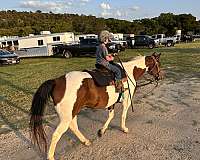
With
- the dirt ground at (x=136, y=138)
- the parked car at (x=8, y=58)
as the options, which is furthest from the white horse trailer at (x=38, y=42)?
the dirt ground at (x=136, y=138)

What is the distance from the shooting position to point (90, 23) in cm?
8744

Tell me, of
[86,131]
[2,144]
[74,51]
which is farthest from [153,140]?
[74,51]

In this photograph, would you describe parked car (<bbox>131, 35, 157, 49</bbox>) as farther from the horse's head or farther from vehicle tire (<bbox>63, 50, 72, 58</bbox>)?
the horse's head

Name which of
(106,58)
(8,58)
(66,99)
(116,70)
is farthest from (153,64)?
(8,58)

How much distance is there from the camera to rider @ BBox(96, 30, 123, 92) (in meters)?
6.25

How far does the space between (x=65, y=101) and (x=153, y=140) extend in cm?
203

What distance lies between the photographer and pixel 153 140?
6113mm

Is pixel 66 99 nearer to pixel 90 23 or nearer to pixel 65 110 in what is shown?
pixel 65 110

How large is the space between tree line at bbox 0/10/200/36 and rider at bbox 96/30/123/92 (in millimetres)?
69903

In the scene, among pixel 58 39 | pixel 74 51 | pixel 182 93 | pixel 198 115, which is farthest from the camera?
pixel 58 39

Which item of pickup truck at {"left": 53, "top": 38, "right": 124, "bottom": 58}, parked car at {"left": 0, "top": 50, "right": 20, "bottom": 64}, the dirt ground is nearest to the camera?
the dirt ground

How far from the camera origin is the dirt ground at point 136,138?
5508 millimetres

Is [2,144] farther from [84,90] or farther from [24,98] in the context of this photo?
[24,98]

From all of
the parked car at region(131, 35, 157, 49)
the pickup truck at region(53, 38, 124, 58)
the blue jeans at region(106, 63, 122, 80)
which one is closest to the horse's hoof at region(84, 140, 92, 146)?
the blue jeans at region(106, 63, 122, 80)
